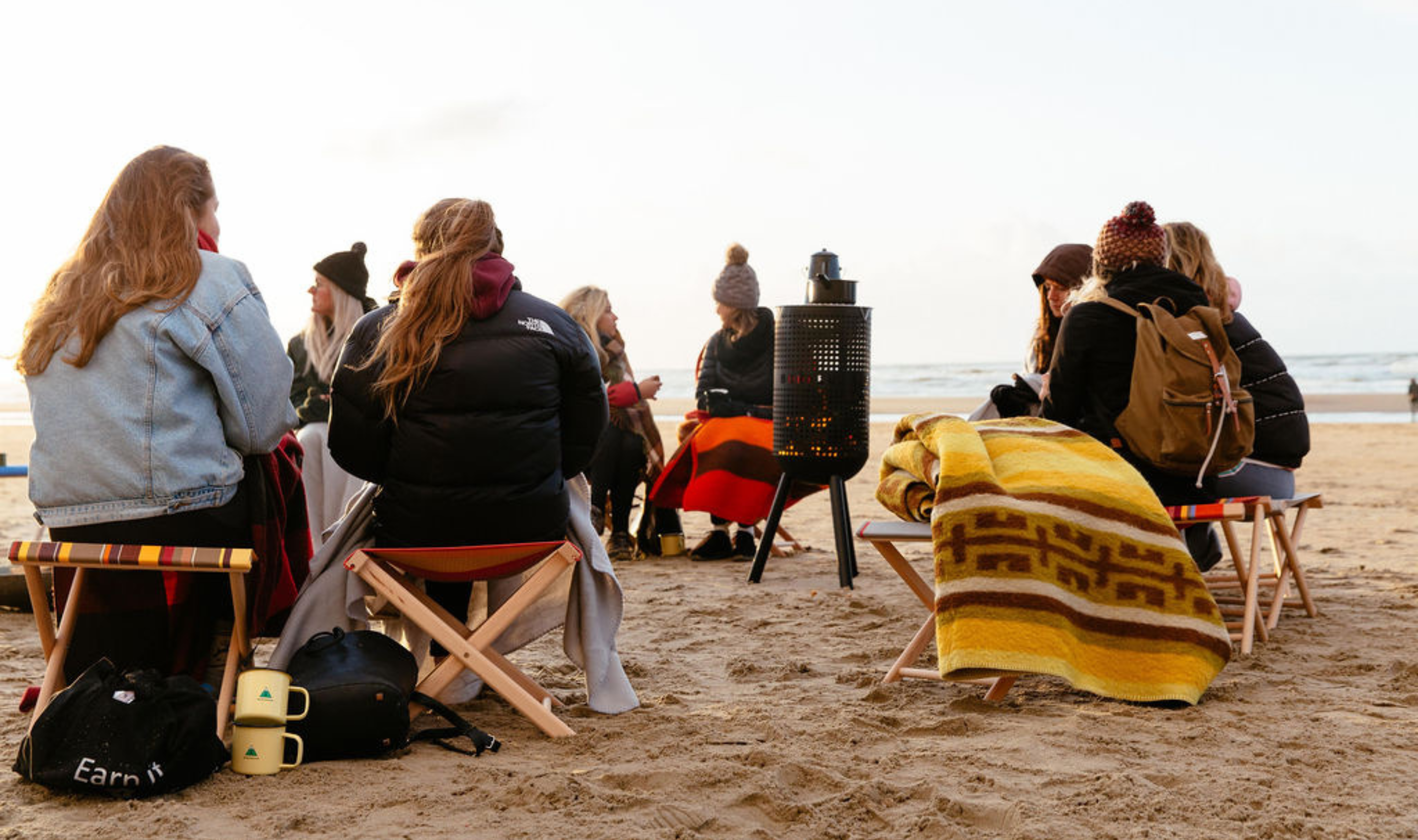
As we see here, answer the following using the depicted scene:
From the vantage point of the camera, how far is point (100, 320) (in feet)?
10.6

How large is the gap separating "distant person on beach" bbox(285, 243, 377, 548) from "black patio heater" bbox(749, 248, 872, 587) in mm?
1896

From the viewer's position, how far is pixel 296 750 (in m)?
3.19

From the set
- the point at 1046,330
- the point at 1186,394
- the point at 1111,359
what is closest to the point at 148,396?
the point at 1111,359

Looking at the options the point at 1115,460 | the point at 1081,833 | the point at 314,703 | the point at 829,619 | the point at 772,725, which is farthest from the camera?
the point at 829,619

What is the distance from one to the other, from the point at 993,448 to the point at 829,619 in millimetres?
1614

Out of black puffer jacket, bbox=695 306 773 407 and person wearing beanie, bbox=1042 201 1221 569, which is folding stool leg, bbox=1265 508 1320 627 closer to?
person wearing beanie, bbox=1042 201 1221 569

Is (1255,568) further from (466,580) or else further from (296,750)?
(296,750)

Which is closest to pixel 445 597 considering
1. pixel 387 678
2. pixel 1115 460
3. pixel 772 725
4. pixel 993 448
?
pixel 387 678

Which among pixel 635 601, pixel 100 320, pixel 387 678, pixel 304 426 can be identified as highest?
pixel 100 320

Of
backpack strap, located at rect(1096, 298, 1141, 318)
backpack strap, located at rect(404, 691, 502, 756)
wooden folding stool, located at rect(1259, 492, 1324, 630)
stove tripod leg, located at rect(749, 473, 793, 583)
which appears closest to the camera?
backpack strap, located at rect(404, 691, 502, 756)

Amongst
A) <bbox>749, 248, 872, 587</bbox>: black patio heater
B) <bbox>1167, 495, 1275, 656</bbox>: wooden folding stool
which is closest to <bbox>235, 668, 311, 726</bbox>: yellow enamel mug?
<bbox>1167, 495, 1275, 656</bbox>: wooden folding stool

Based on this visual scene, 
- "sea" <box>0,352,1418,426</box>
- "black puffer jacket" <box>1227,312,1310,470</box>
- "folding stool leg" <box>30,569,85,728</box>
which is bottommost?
"sea" <box>0,352,1418,426</box>

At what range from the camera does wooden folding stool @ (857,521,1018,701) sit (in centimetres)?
388

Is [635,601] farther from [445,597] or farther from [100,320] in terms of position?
[100,320]
